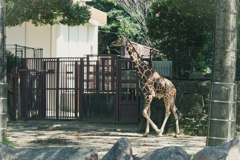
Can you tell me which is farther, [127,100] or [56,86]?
[56,86]

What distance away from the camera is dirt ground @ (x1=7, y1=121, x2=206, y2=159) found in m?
8.56

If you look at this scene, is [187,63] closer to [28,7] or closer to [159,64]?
[159,64]

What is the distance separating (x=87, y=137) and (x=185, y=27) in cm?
785

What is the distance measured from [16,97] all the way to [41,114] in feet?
4.17

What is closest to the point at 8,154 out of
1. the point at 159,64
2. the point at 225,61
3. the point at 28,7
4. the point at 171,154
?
the point at 171,154

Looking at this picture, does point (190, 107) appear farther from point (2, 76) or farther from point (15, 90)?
point (15, 90)

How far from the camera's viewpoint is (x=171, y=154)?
4.45 m

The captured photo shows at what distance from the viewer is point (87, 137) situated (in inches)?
388

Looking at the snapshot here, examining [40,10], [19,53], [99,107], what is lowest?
[99,107]

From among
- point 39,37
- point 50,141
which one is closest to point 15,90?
point 39,37

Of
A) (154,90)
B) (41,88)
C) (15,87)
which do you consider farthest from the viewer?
(15,87)

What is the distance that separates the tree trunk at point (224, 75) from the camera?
16.1 feet

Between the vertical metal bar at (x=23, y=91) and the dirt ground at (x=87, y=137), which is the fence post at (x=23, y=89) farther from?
the dirt ground at (x=87, y=137)

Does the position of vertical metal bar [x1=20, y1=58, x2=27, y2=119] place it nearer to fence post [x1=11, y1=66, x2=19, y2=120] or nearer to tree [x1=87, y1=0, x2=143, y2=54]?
fence post [x1=11, y1=66, x2=19, y2=120]
